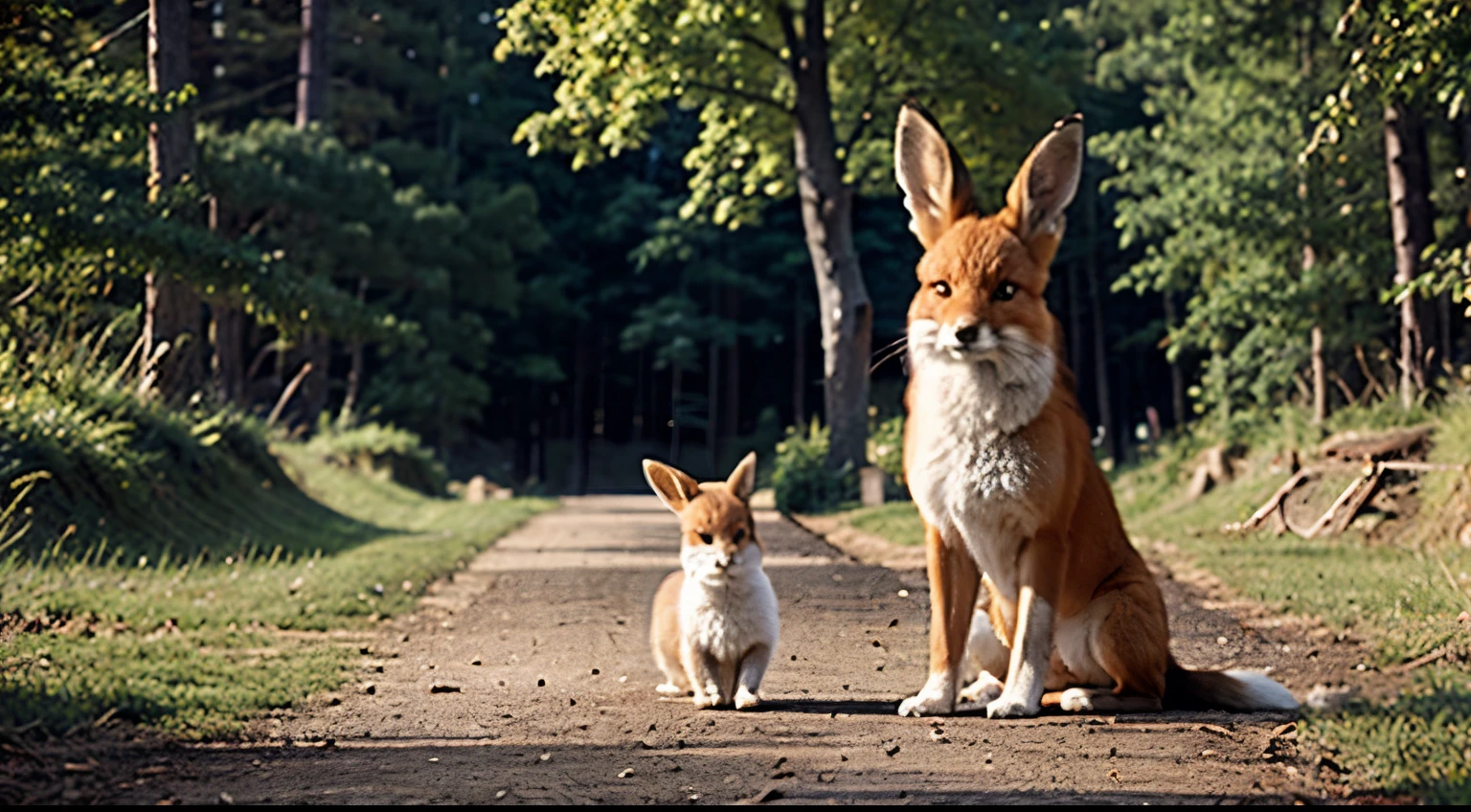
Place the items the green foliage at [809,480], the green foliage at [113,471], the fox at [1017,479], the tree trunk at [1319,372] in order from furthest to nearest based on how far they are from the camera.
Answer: the green foliage at [809,480] → the tree trunk at [1319,372] → the green foliage at [113,471] → the fox at [1017,479]

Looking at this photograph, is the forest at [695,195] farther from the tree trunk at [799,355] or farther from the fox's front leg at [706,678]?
the fox's front leg at [706,678]

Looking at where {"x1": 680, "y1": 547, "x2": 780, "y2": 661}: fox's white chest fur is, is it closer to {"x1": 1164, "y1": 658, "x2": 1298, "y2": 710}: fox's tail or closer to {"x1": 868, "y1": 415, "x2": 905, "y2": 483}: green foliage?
{"x1": 1164, "y1": 658, "x2": 1298, "y2": 710}: fox's tail

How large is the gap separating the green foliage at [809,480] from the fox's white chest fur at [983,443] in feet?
62.7

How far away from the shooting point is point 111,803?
5305mm

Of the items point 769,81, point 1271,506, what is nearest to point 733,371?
point 769,81

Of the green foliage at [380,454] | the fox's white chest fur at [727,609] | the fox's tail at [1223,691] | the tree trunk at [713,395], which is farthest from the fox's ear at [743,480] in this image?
the tree trunk at [713,395]

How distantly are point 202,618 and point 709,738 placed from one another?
18.3 feet

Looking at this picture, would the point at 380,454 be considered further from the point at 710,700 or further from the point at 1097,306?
the point at 710,700

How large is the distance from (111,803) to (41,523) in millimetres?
9151

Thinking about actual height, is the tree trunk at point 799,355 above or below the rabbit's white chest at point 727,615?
above

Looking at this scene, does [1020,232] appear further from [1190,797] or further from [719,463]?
[719,463]

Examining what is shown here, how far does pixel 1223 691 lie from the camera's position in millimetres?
6895

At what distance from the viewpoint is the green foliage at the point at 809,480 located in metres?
26.2

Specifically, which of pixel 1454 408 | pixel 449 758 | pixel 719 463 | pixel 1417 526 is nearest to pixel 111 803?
pixel 449 758
